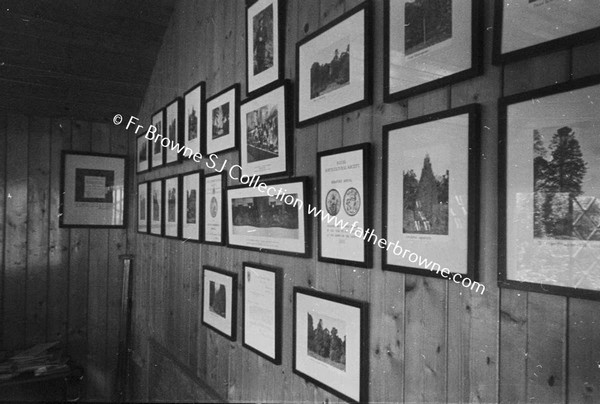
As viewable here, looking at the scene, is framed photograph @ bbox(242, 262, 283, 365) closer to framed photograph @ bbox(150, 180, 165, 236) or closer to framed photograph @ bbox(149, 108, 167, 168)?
framed photograph @ bbox(150, 180, 165, 236)

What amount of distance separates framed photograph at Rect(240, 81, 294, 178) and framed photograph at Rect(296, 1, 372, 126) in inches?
3.0

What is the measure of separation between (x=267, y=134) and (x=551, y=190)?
0.98 metres

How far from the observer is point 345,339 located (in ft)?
3.78

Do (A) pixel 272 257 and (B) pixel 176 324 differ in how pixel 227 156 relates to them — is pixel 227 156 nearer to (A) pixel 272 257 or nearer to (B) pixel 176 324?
(A) pixel 272 257

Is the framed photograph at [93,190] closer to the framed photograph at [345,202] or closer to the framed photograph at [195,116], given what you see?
the framed photograph at [195,116]

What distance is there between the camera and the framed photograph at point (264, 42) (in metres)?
1.44

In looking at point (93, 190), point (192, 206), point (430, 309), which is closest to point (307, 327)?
point (430, 309)

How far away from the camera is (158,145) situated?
8.29 feet

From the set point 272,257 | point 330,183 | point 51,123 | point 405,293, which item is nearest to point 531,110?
point 405,293

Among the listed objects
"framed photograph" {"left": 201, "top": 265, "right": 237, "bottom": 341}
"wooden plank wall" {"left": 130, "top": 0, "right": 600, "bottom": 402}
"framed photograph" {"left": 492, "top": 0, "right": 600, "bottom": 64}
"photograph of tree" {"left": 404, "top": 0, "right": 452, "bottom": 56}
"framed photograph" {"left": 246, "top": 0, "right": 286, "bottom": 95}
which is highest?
"framed photograph" {"left": 246, "top": 0, "right": 286, "bottom": 95}

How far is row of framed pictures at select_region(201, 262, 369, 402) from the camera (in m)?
1.12

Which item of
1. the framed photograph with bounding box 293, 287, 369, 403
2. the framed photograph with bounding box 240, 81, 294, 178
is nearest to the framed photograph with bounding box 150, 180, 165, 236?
the framed photograph with bounding box 240, 81, 294, 178

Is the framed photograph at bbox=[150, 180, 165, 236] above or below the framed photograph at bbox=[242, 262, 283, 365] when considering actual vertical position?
above

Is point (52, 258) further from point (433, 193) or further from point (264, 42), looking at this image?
point (433, 193)
